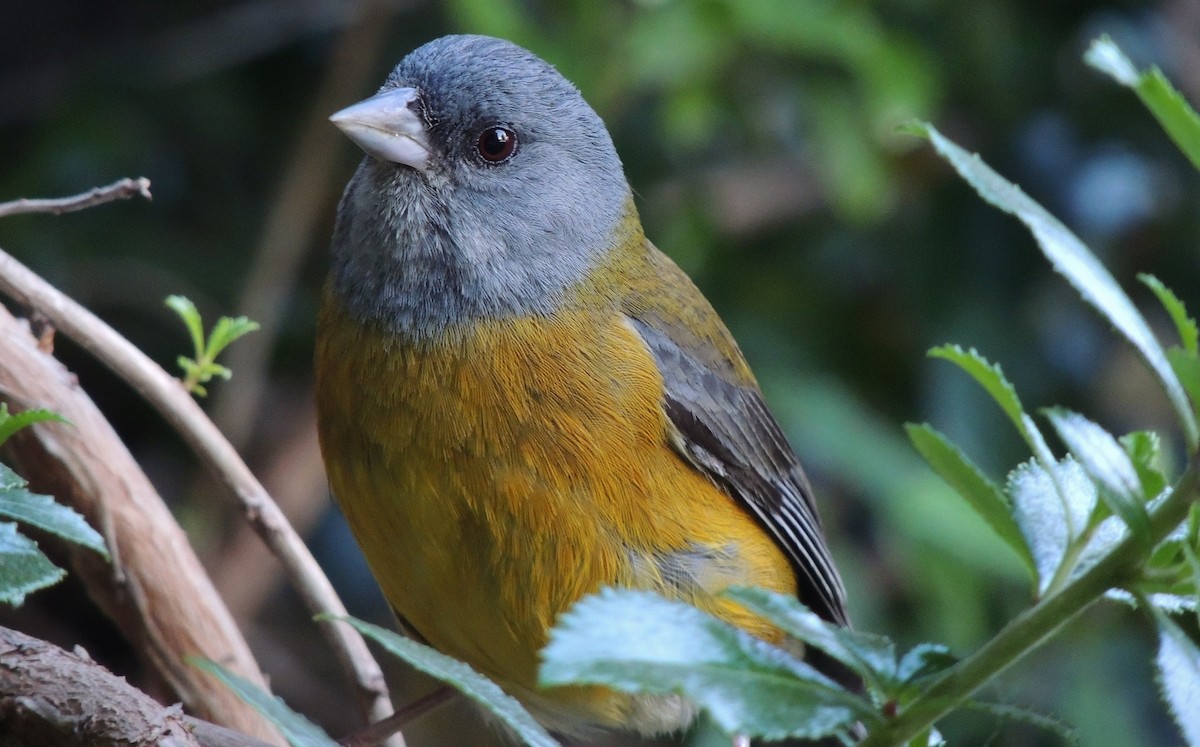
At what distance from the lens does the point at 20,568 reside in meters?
1.19

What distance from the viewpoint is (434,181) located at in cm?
244

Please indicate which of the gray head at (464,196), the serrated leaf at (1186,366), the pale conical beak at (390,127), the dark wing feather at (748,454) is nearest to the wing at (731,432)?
the dark wing feather at (748,454)

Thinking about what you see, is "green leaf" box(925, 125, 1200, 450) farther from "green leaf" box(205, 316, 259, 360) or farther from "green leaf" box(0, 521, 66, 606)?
"green leaf" box(205, 316, 259, 360)

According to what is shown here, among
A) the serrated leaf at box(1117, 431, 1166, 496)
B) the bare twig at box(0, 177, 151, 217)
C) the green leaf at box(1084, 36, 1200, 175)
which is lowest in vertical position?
the serrated leaf at box(1117, 431, 1166, 496)

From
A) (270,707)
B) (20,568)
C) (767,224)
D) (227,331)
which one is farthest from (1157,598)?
(767,224)

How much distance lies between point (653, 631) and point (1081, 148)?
408cm

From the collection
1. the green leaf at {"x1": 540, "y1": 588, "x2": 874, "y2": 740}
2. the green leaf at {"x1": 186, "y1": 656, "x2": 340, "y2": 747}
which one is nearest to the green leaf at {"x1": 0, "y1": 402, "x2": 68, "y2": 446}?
the green leaf at {"x1": 186, "y1": 656, "x2": 340, "y2": 747}

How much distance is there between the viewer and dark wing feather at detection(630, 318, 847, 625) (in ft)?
8.21

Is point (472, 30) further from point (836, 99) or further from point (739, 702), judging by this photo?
point (739, 702)

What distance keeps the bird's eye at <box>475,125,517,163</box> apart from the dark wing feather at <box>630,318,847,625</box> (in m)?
0.40

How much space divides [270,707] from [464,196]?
4.88 ft

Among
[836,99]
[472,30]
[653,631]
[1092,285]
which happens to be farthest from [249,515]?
[836,99]

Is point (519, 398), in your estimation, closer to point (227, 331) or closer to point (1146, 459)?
point (227, 331)

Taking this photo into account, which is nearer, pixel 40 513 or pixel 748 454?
pixel 40 513
